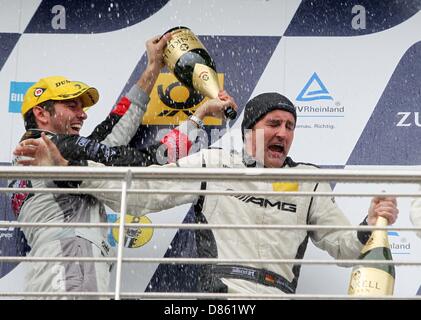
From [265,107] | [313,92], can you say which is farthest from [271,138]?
[313,92]

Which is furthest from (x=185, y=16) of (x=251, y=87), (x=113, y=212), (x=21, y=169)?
(x=21, y=169)

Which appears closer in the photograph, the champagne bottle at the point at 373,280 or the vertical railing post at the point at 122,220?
the vertical railing post at the point at 122,220

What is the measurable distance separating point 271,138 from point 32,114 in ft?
3.46

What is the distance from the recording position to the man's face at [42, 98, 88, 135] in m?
5.32

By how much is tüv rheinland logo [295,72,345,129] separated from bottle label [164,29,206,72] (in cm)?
49

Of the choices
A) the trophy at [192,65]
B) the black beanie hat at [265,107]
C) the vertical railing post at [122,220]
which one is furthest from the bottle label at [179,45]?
the vertical railing post at [122,220]

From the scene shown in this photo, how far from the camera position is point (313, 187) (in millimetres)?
5012

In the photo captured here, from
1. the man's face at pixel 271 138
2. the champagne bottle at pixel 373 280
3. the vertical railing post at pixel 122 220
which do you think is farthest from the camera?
the man's face at pixel 271 138

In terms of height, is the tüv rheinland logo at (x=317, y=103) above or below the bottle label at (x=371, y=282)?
above

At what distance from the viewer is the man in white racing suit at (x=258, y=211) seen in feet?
15.2

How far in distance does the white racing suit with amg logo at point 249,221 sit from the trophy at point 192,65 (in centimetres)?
40

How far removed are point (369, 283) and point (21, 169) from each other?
1.44 m

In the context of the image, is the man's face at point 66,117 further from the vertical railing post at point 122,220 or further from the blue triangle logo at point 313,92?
the vertical railing post at point 122,220

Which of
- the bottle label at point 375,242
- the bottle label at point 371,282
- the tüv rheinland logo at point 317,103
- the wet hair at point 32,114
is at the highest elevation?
the tüv rheinland logo at point 317,103
